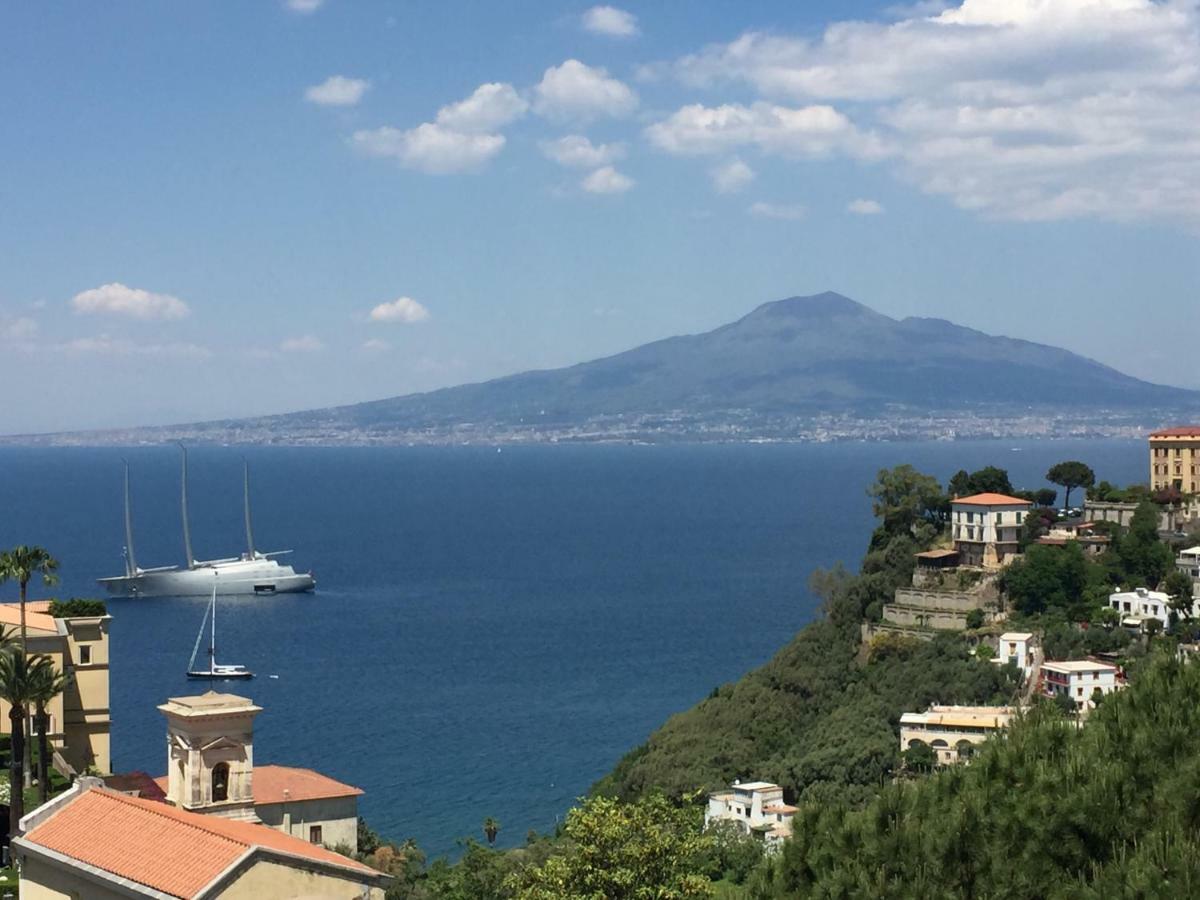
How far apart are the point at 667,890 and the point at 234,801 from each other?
18.0 feet

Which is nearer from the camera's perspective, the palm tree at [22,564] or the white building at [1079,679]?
the palm tree at [22,564]

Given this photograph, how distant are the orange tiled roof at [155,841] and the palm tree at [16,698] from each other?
6.36 m

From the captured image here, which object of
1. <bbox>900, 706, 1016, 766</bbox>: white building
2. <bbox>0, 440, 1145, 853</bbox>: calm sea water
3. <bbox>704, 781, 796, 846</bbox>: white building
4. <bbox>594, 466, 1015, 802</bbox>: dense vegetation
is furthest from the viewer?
<bbox>0, 440, 1145, 853</bbox>: calm sea water

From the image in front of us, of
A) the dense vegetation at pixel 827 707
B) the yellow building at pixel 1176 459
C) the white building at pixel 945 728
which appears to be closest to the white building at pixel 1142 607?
the dense vegetation at pixel 827 707

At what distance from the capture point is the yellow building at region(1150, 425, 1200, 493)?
192 ft

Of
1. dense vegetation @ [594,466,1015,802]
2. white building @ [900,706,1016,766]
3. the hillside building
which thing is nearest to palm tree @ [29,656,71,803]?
the hillside building

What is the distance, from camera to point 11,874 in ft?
66.5

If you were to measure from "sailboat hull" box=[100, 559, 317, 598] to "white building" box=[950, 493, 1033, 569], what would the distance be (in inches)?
1963

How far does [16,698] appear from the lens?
79.4 ft

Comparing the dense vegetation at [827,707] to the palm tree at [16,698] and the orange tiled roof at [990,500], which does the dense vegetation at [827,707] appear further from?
the palm tree at [16,698]

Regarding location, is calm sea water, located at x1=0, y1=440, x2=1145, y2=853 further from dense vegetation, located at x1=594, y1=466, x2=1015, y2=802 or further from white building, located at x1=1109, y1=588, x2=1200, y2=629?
white building, located at x1=1109, y1=588, x2=1200, y2=629

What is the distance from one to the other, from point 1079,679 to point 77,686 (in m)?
24.8

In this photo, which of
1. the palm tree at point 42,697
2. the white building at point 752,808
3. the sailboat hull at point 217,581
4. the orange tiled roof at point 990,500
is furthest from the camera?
the sailboat hull at point 217,581

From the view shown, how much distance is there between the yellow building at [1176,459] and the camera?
58531mm
